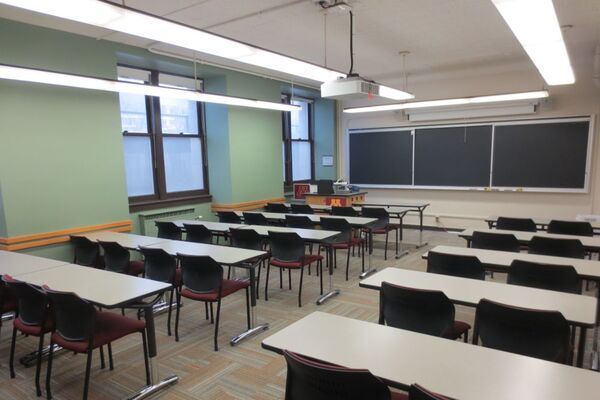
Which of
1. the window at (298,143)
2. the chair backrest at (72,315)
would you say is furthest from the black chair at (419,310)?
the window at (298,143)

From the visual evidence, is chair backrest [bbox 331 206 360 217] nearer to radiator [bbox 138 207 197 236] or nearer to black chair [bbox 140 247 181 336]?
radiator [bbox 138 207 197 236]

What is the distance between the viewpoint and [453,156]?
7910mm

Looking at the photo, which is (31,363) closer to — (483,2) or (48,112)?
(48,112)

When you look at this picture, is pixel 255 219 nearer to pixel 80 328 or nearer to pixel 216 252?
pixel 216 252

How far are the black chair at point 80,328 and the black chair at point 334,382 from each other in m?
1.47

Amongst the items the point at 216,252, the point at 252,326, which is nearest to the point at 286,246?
the point at 216,252

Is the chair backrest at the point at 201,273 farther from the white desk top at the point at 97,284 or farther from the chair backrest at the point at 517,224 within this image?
the chair backrest at the point at 517,224

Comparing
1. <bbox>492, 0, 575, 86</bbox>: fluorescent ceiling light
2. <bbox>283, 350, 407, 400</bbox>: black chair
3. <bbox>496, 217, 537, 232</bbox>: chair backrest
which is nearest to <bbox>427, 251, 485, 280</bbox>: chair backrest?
<bbox>492, 0, 575, 86</bbox>: fluorescent ceiling light

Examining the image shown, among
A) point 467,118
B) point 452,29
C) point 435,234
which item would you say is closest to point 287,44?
point 452,29

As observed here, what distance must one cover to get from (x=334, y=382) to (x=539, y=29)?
288cm

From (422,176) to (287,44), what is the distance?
178 inches

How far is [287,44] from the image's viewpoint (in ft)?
17.4

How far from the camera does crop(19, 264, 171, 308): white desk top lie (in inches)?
101

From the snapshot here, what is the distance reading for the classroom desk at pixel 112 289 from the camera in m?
2.55
